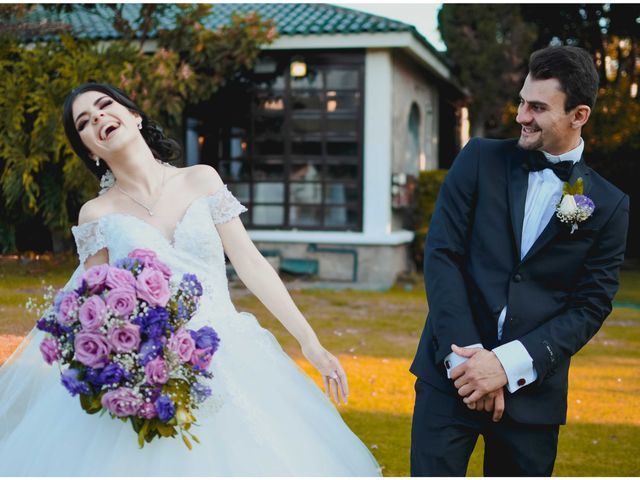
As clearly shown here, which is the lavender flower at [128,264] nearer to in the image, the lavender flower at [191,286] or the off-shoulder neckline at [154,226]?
the lavender flower at [191,286]

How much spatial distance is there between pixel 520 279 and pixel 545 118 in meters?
0.50

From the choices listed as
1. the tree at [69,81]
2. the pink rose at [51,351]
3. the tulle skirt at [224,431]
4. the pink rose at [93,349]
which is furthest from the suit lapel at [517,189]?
the tree at [69,81]

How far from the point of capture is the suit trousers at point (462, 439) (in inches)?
97.7

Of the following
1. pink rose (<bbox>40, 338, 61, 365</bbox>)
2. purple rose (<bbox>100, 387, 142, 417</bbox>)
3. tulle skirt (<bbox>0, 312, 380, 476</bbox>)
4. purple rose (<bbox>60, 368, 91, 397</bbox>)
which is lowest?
tulle skirt (<bbox>0, 312, 380, 476</bbox>)

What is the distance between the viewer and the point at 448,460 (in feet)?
8.11

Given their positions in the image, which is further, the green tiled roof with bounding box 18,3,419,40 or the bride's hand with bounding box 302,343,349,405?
the green tiled roof with bounding box 18,3,419,40

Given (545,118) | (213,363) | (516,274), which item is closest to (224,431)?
(213,363)

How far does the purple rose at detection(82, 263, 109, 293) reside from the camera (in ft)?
7.34

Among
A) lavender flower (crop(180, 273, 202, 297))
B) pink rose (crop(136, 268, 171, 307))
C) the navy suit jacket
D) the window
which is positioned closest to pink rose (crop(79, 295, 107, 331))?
pink rose (crop(136, 268, 171, 307))

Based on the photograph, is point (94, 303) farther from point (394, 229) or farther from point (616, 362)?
point (394, 229)

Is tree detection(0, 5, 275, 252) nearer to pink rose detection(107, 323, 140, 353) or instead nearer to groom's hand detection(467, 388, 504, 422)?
pink rose detection(107, 323, 140, 353)

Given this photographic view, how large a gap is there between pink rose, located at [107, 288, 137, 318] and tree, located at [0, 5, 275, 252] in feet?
19.1

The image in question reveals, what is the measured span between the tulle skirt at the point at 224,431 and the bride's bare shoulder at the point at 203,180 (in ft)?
1.52

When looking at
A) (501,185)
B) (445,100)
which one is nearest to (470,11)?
(445,100)
